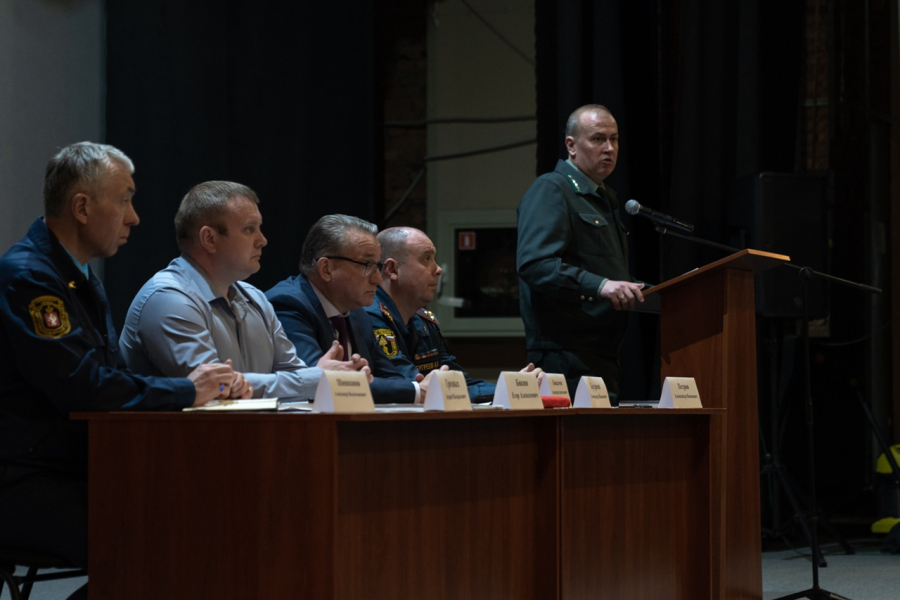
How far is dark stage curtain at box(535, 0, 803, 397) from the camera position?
491 centimetres

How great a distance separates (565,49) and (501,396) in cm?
323

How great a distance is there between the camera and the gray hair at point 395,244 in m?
3.34

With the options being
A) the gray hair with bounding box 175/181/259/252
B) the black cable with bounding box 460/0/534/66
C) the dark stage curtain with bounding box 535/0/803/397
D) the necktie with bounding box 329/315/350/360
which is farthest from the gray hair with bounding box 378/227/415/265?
the black cable with bounding box 460/0/534/66

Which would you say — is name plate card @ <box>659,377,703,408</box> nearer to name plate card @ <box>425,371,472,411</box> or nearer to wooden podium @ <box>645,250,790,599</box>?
wooden podium @ <box>645,250,790,599</box>

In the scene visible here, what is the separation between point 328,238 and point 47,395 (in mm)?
1132

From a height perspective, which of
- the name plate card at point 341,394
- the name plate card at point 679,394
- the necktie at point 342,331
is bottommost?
A: the name plate card at point 679,394

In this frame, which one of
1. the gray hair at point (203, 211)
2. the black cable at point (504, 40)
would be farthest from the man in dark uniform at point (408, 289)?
the black cable at point (504, 40)

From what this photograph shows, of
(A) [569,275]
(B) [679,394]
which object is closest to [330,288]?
(A) [569,275]

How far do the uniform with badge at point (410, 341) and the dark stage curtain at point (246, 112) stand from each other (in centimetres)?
154

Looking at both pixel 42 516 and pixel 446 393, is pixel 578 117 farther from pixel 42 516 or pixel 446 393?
pixel 42 516

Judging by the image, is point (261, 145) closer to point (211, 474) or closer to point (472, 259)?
point (472, 259)

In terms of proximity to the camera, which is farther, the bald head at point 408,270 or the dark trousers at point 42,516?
the bald head at point 408,270

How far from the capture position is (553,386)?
7.66 ft

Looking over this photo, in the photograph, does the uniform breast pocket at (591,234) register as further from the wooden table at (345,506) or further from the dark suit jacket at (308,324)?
the wooden table at (345,506)
